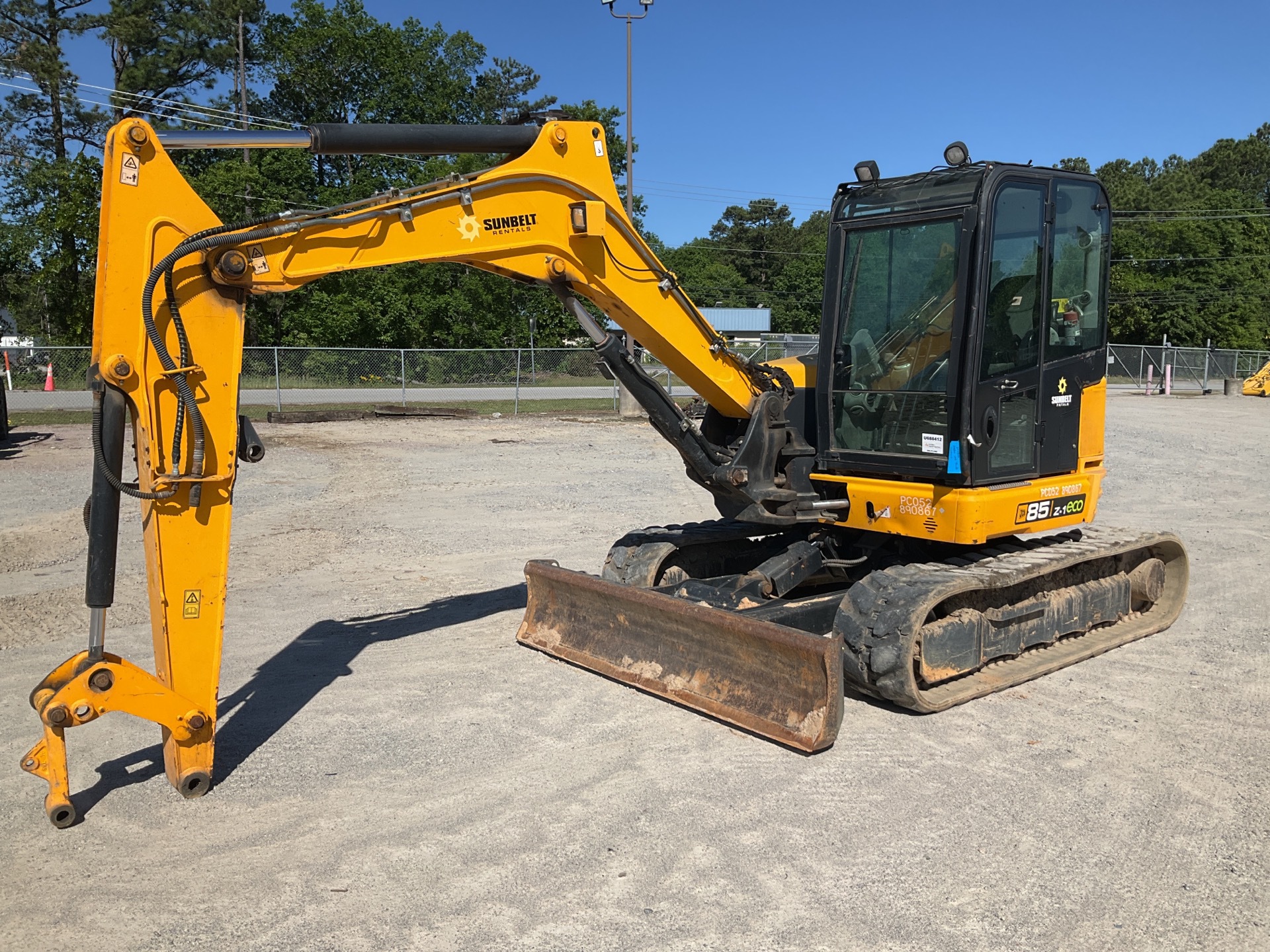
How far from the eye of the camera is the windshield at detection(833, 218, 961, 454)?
21.4ft

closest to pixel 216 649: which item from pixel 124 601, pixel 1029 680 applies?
pixel 124 601

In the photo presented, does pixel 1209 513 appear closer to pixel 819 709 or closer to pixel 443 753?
pixel 819 709

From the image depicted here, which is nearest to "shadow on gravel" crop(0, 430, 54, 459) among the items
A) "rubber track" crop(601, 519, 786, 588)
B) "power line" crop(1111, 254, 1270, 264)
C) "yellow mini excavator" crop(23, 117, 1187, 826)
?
"rubber track" crop(601, 519, 786, 588)

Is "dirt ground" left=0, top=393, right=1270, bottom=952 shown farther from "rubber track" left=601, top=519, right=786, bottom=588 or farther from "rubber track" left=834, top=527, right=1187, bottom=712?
"rubber track" left=601, top=519, right=786, bottom=588

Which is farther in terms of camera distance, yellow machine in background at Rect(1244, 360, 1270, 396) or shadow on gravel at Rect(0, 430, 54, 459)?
yellow machine in background at Rect(1244, 360, 1270, 396)

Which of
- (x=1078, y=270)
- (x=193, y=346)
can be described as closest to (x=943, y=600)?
(x=1078, y=270)

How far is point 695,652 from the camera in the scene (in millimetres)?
6227

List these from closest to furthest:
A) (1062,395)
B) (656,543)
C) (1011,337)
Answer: (1011,337) → (1062,395) → (656,543)

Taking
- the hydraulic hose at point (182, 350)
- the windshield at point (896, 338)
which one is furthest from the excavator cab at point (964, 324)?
the hydraulic hose at point (182, 350)

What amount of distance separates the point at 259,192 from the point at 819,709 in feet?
128

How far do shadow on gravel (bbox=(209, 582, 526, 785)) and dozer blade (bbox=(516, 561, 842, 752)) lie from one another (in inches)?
43.0

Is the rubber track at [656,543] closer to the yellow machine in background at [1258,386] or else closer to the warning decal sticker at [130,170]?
the warning decal sticker at [130,170]

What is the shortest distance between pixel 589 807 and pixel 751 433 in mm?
2988

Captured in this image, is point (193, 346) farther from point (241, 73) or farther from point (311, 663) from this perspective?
point (241, 73)
